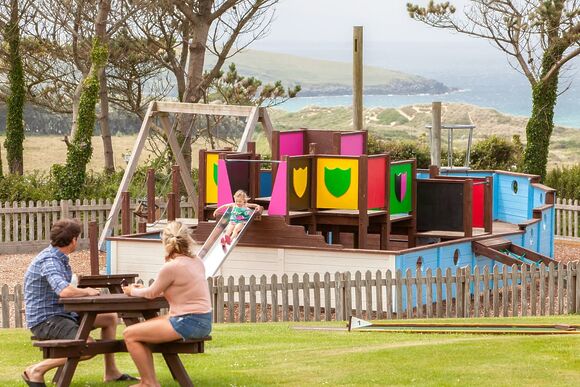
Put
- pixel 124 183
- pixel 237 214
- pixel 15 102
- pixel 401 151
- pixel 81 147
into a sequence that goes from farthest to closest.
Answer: pixel 401 151, pixel 15 102, pixel 81 147, pixel 124 183, pixel 237 214

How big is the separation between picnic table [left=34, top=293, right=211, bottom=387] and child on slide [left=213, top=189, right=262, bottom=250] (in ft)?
30.4

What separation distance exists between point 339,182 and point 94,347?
10909 mm

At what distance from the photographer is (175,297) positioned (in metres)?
9.47

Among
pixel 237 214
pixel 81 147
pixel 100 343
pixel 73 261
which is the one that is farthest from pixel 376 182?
pixel 100 343

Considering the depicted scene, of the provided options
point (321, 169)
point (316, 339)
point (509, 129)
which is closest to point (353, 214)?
point (321, 169)

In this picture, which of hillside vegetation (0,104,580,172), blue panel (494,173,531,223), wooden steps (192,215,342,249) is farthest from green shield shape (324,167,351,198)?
hillside vegetation (0,104,580,172)

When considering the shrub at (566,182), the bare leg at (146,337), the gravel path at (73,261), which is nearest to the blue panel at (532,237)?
the gravel path at (73,261)

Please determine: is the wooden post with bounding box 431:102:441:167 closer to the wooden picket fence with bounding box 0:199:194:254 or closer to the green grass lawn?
the wooden picket fence with bounding box 0:199:194:254

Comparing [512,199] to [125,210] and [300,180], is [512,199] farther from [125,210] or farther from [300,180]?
[125,210]

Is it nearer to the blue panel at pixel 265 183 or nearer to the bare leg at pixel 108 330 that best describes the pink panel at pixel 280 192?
the blue panel at pixel 265 183

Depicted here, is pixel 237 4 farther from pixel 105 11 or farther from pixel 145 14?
pixel 105 11

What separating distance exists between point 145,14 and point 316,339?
86.6 feet

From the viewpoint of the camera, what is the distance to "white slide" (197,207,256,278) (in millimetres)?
18725

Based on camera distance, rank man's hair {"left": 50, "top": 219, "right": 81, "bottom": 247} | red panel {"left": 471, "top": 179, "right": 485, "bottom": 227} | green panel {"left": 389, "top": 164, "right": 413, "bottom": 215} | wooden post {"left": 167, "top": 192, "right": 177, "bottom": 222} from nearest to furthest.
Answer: man's hair {"left": 50, "top": 219, "right": 81, "bottom": 247}
green panel {"left": 389, "top": 164, "right": 413, "bottom": 215}
wooden post {"left": 167, "top": 192, "right": 177, "bottom": 222}
red panel {"left": 471, "top": 179, "right": 485, "bottom": 227}
